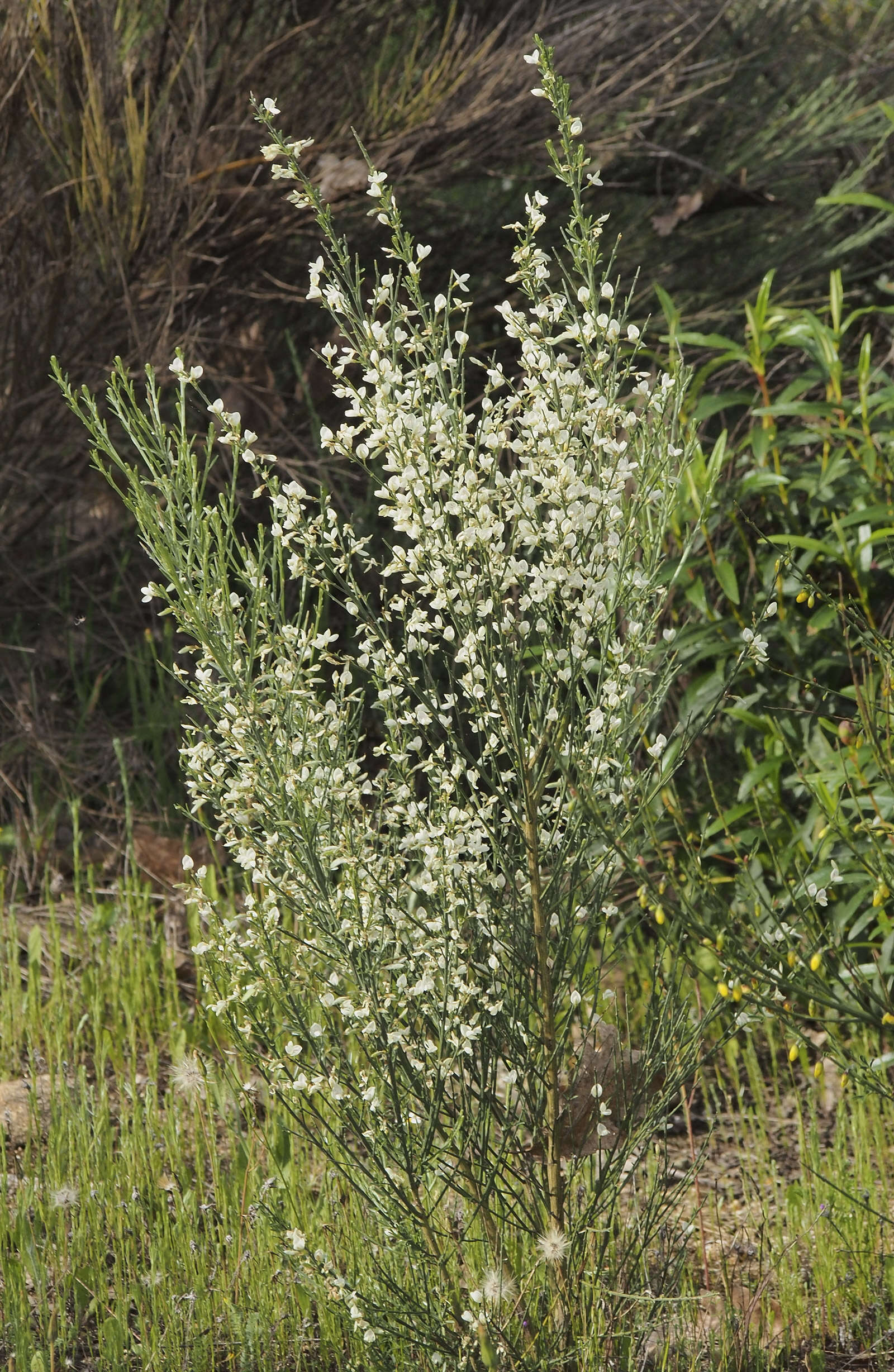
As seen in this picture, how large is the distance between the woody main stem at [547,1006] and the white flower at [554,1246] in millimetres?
30

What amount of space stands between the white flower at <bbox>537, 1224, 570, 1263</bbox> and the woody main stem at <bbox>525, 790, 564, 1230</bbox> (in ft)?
0.10

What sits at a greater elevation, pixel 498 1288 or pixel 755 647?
pixel 755 647

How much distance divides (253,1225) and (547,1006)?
838 mm

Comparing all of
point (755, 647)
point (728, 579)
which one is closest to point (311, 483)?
point (728, 579)

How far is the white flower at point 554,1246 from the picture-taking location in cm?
175

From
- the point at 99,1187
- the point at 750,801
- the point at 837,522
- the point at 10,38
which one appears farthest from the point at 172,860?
the point at 10,38

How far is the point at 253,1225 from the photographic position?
90.2 inches

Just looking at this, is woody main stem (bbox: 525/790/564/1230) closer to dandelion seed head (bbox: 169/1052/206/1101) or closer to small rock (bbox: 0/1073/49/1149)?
dandelion seed head (bbox: 169/1052/206/1101)

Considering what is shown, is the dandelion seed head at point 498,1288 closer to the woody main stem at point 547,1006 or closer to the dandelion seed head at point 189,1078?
the woody main stem at point 547,1006

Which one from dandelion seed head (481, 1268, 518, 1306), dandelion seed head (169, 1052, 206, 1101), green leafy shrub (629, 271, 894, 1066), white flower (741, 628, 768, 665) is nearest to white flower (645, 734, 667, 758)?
white flower (741, 628, 768, 665)

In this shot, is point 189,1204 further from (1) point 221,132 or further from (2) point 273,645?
(1) point 221,132

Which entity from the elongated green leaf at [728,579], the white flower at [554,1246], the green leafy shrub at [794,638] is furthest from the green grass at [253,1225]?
the elongated green leaf at [728,579]

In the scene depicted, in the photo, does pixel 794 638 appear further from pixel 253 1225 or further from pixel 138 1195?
pixel 138 1195

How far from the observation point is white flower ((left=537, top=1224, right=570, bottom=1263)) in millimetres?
1748
